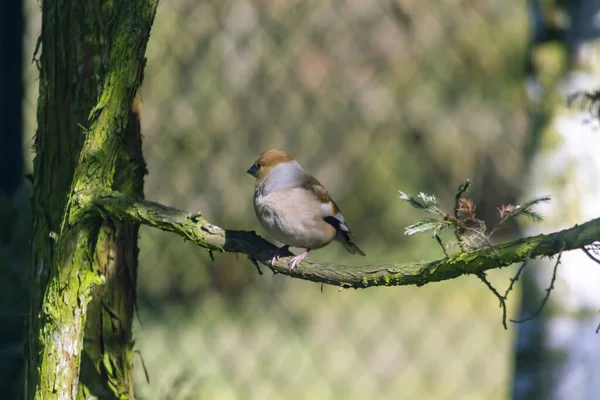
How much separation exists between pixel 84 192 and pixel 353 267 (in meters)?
0.67

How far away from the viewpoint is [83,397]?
229 centimetres

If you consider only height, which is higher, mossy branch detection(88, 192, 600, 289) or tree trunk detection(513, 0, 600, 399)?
tree trunk detection(513, 0, 600, 399)

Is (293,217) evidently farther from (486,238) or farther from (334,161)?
(334,161)

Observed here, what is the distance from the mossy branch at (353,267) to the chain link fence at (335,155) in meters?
3.17

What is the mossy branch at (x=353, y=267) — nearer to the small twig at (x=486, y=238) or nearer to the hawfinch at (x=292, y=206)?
the small twig at (x=486, y=238)

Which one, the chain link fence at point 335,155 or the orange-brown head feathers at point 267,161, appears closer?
the orange-brown head feathers at point 267,161

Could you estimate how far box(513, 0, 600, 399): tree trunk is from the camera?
119 inches

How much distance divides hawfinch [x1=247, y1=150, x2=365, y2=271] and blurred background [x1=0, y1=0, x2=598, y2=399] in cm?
252

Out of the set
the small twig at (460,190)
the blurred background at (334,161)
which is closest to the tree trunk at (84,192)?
the small twig at (460,190)

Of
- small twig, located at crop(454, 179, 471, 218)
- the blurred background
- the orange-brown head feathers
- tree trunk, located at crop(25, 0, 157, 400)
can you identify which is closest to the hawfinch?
the orange-brown head feathers

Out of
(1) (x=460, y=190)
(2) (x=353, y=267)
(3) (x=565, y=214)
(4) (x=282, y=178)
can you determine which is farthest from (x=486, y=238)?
(3) (x=565, y=214)

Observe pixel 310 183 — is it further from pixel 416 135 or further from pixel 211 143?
pixel 416 135

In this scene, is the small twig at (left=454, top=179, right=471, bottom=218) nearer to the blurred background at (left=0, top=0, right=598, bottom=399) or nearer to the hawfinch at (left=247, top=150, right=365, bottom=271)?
the hawfinch at (left=247, top=150, right=365, bottom=271)

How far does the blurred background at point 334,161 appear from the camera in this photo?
5207 mm
